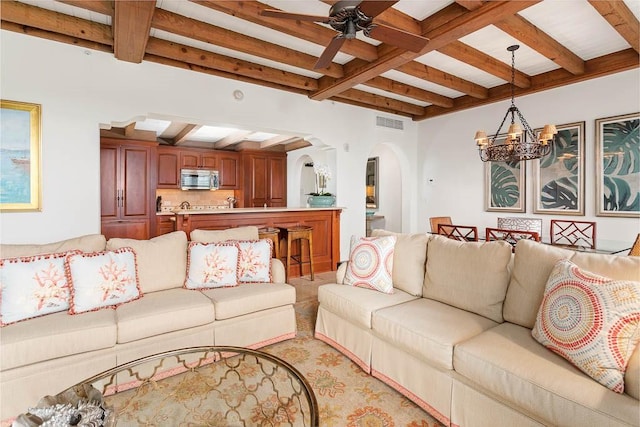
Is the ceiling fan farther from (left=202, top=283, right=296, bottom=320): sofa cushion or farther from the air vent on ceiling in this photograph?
the air vent on ceiling

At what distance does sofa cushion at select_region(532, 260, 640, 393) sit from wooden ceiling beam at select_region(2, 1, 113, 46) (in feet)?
13.3

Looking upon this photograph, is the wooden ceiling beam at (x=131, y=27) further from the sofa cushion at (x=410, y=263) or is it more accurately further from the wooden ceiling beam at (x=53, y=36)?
the sofa cushion at (x=410, y=263)

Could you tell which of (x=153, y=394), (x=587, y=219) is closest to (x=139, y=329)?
(x=153, y=394)

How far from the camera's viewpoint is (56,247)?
91.2 inches

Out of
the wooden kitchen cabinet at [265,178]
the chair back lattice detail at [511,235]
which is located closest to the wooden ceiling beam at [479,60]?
the chair back lattice detail at [511,235]

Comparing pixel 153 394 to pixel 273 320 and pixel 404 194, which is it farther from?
pixel 404 194

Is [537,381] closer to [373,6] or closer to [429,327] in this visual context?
[429,327]

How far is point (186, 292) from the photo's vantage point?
8.40ft

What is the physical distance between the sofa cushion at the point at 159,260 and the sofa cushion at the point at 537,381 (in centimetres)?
219

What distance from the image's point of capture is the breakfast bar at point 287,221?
12.9 ft

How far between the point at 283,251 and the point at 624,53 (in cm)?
480

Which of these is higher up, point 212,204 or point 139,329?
point 212,204

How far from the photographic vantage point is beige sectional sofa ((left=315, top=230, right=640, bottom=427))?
52.6 inches

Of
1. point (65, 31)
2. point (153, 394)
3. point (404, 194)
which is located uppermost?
point (65, 31)
